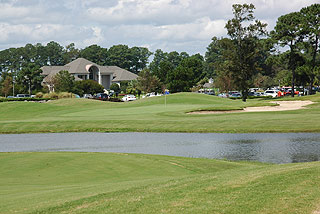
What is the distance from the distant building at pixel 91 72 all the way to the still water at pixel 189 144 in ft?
326

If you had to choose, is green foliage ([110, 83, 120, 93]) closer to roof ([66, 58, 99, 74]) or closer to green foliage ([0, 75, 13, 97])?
roof ([66, 58, 99, 74])

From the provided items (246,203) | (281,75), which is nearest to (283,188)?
(246,203)

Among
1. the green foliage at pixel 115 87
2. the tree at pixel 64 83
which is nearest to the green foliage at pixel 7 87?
the tree at pixel 64 83

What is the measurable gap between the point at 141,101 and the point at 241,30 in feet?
73.9

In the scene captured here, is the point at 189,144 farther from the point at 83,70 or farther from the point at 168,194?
the point at 83,70

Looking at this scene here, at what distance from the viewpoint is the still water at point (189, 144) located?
25203mm

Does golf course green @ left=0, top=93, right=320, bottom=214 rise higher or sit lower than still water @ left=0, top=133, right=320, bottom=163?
higher

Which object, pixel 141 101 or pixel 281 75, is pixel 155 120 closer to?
pixel 141 101

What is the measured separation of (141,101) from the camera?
72000mm

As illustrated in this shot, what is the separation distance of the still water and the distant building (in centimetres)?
9942

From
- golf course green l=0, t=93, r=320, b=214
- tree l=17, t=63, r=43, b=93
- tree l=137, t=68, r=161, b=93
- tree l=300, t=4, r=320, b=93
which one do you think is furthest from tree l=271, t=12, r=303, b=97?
tree l=17, t=63, r=43, b=93

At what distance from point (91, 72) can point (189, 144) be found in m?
116

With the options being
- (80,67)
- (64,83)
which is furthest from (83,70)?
(64,83)

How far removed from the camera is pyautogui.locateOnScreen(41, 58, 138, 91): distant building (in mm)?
137375
